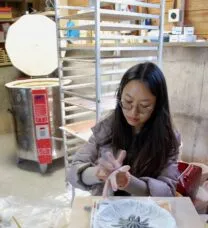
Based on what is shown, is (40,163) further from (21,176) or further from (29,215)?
(29,215)

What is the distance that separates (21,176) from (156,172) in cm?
164

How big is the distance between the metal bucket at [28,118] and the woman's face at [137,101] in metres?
1.41

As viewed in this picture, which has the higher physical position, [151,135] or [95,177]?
[151,135]

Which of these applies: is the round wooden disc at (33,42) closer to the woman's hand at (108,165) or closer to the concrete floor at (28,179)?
the concrete floor at (28,179)

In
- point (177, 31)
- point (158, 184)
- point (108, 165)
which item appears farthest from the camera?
point (177, 31)

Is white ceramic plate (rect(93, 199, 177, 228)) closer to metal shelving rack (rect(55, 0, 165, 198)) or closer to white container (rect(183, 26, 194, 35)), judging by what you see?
metal shelving rack (rect(55, 0, 165, 198))

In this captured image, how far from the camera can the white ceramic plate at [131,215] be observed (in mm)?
573

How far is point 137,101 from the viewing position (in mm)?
873

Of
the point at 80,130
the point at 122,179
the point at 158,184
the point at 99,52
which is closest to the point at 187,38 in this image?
the point at 99,52

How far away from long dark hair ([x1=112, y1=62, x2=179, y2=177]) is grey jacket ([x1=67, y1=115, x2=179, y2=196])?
40 millimetres

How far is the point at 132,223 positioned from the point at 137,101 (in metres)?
0.42

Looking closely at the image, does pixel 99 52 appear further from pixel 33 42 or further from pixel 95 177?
pixel 33 42

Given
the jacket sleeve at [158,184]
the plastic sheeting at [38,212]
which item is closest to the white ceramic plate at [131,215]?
the jacket sleeve at [158,184]

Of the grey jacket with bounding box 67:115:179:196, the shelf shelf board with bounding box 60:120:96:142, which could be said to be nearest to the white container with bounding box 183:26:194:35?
the shelf shelf board with bounding box 60:120:96:142
